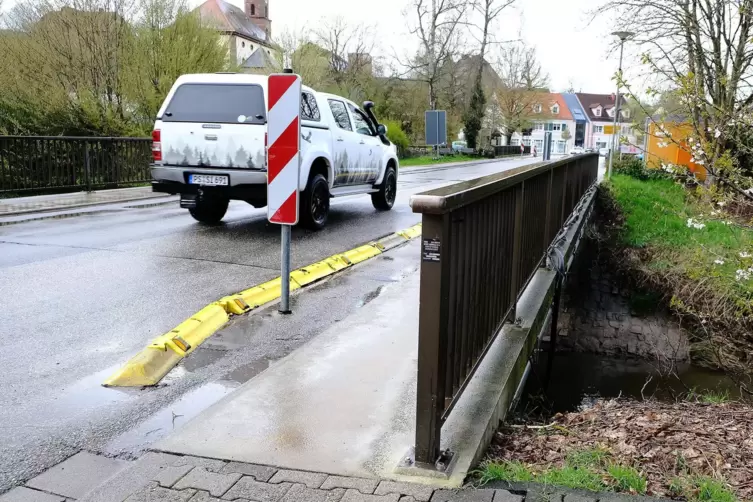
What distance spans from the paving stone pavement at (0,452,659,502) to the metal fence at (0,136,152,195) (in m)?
11.2

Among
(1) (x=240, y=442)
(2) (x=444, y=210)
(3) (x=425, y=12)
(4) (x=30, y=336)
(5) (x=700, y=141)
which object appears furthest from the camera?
(3) (x=425, y=12)

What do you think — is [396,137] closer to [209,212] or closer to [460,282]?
[209,212]

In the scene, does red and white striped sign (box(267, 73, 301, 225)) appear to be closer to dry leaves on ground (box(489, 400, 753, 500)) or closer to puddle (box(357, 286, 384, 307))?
puddle (box(357, 286, 384, 307))

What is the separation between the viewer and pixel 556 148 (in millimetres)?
102375

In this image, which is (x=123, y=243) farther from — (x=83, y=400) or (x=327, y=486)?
(x=327, y=486)

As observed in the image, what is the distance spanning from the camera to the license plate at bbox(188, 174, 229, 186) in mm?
8758

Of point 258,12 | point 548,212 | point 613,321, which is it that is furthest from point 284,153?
point 258,12

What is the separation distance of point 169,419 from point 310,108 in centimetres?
Result: 667

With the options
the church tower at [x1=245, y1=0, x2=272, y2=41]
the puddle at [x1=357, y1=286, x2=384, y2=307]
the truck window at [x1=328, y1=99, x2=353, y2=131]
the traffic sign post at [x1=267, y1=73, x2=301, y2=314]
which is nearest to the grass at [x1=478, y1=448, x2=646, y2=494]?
the traffic sign post at [x1=267, y1=73, x2=301, y2=314]

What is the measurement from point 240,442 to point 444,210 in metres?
1.51

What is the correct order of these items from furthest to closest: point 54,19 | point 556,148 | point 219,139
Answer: point 556,148, point 54,19, point 219,139

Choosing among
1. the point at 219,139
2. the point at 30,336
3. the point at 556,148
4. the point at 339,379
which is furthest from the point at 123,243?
the point at 556,148

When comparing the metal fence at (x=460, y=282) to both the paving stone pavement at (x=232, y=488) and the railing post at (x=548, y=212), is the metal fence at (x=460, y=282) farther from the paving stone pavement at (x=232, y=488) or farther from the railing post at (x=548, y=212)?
the railing post at (x=548, y=212)

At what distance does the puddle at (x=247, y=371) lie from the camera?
4180mm
